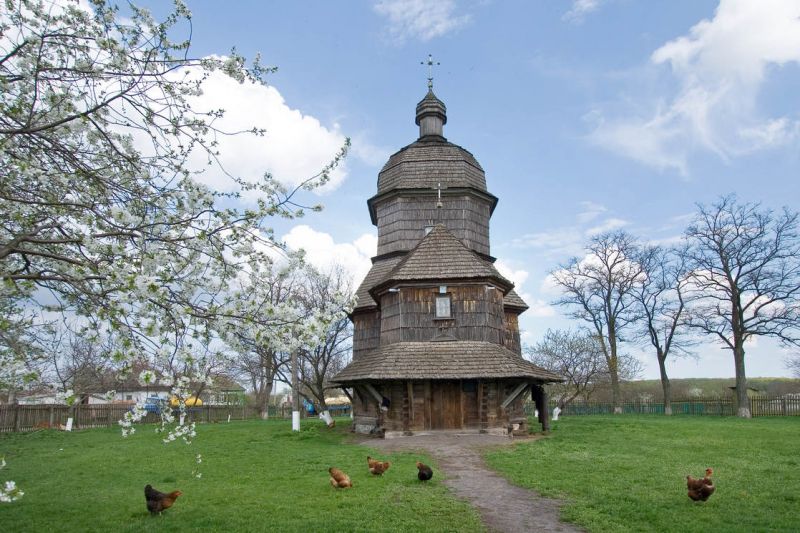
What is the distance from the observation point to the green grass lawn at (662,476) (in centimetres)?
748

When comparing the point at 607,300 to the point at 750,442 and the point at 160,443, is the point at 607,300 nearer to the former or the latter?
the point at 750,442

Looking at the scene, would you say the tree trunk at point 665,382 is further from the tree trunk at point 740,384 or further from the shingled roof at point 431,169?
the shingled roof at point 431,169

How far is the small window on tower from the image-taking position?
18188 millimetres

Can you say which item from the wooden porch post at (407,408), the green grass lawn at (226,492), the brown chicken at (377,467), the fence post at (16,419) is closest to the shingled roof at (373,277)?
the wooden porch post at (407,408)

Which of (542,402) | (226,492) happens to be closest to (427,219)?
(542,402)

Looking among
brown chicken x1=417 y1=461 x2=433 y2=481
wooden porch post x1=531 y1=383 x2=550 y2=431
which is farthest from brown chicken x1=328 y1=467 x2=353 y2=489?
wooden porch post x1=531 y1=383 x2=550 y2=431

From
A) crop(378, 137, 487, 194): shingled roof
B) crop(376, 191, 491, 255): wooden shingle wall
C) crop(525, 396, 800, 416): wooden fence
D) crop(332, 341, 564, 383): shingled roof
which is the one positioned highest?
crop(378, 137, 487, 194): shingled roof

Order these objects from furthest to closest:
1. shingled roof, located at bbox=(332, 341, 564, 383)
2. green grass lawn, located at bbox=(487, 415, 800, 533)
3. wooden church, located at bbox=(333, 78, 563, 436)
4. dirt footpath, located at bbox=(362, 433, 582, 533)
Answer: wooden church, located at bbox=(333, 78, 563, 436) → shingled roof, located at bbox=(332, 341, 564, 383) → dirt footpath, located at bbox=(362, 433, 582, 533) → green grass lawn, located at bbox=(487, 415, 800, 533)

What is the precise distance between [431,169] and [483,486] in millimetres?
15526

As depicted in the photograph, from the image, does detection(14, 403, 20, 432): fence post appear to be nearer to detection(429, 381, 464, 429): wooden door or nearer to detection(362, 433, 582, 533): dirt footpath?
detection(362, 433, 582, 533): dirt footpath

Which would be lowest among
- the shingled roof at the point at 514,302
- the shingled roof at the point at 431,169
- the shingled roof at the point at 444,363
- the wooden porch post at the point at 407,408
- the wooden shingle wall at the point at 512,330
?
the wooden porch post at the point at 407,408

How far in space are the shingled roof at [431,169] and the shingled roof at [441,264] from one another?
13.5ft

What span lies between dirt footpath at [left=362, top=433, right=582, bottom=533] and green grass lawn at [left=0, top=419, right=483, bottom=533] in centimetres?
40

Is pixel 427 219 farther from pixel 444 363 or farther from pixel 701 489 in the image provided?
pixel 701 489
